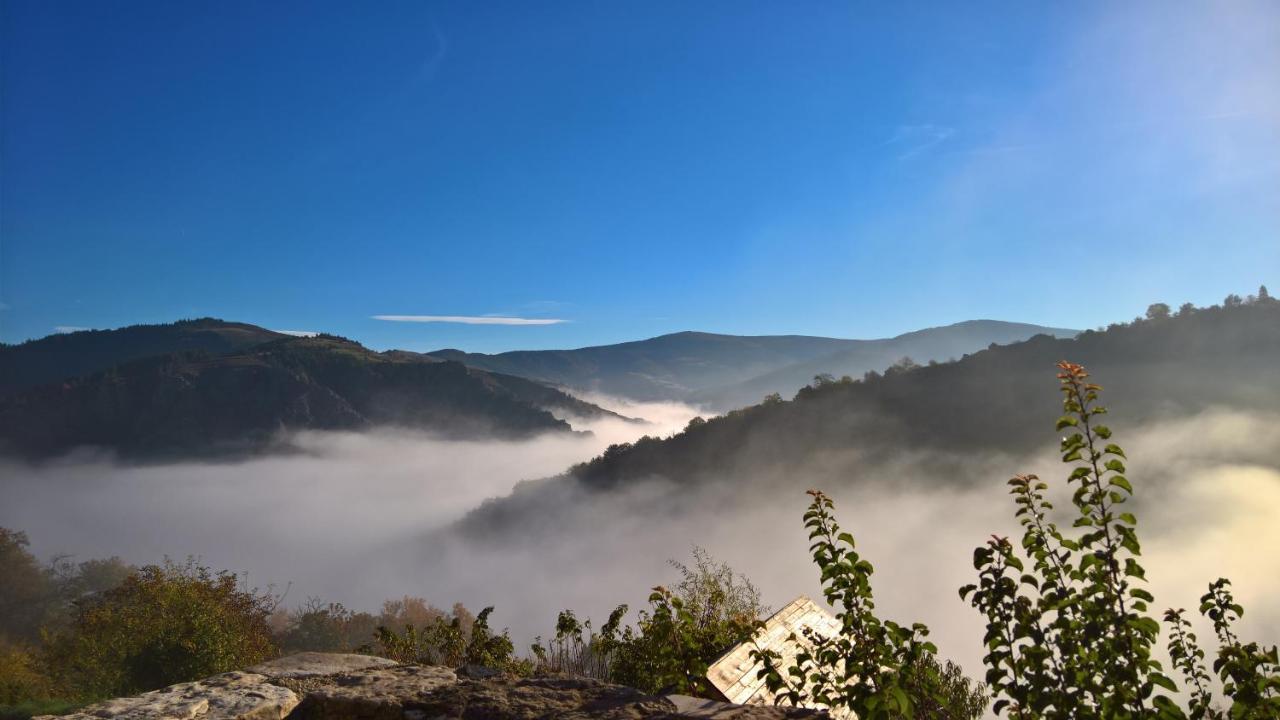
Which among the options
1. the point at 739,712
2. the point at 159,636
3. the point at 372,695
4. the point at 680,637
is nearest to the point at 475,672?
the point at 372,695

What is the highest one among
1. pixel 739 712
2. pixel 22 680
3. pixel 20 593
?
pixel 739 712

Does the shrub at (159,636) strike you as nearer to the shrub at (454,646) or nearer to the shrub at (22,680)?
the shrub at (22,680)

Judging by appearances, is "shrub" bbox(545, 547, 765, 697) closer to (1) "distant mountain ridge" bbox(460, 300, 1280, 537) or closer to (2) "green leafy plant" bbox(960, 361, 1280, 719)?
(2) "green leafy plant" bbox(960, 361, 1280, 719)

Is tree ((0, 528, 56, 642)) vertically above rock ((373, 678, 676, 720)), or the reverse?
rock ((373, 678, 676, 720))

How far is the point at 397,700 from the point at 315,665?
172cm

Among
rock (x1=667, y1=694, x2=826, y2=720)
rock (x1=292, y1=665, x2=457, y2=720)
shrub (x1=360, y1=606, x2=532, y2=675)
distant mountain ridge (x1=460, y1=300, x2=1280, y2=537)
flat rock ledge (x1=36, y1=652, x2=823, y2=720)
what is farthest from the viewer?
distant mountain ridge (x1=460, y1=300, x2=1280, y2=537)

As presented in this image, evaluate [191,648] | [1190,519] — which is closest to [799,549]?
[1190,519]

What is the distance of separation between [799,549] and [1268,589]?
6793 cm

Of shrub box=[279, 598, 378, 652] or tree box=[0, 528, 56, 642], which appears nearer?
shrub box=[279, 598, 378, 652]

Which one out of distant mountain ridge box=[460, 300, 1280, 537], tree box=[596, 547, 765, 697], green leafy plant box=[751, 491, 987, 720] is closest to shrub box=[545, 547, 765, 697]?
tree box=[596, 547, 765, 697]

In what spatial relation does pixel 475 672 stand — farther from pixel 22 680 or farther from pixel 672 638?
pixel 22 680

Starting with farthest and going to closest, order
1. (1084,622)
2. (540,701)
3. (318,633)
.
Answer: (318,633)
(540,701)
(1084,622)

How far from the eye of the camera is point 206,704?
15.1ft

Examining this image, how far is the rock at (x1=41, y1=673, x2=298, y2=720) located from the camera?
4445 mm
